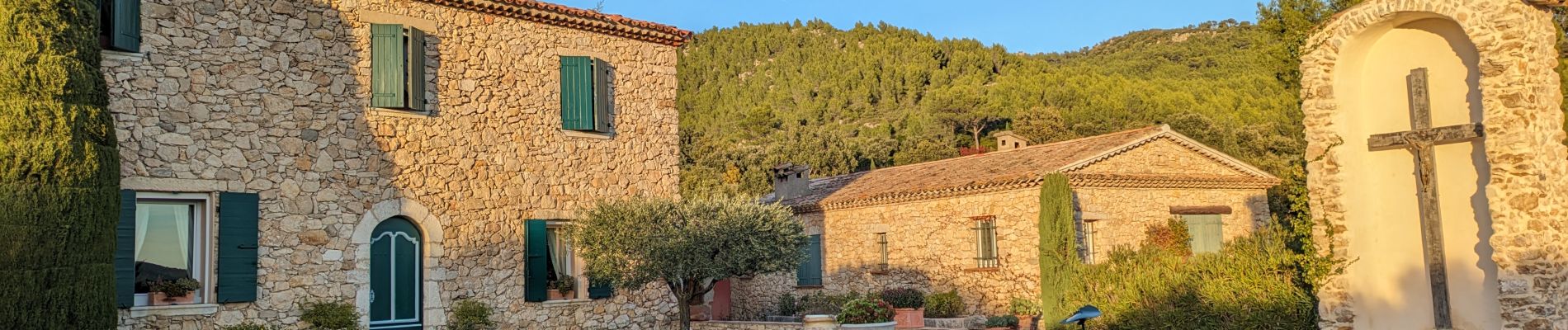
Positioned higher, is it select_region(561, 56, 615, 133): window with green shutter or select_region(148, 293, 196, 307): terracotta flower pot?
select_region(561, 56, 615, 133): window with green shutter

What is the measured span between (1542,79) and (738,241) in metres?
9.33

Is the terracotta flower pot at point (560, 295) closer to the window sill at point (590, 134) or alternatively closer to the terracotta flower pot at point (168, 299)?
the window sill at point (590, 134)

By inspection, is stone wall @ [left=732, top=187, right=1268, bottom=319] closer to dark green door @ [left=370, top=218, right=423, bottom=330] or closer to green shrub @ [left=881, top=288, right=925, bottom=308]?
green shrub @ [left=881, top=288, right=925, bottom=308]

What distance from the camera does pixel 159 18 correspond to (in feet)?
42.8

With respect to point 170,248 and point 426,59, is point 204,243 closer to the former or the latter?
point 170,248

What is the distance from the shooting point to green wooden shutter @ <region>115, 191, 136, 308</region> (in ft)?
40.6

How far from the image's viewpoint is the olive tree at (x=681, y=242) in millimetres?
15406

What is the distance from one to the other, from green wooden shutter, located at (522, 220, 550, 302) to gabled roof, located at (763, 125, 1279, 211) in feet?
27.7

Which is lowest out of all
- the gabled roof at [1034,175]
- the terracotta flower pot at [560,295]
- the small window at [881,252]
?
the terracotta flower pot at [560,295]

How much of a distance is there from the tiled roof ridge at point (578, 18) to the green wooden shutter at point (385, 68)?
0.86 meters

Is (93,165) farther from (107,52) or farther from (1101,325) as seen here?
(1101,325)

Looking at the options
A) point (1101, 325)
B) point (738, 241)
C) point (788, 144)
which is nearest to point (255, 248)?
point (738, 241)

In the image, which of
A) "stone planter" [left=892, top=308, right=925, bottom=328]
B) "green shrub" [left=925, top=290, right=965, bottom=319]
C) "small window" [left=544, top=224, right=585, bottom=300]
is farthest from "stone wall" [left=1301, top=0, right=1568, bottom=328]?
"green shrub" [left=925, top=290, right=965, bottom=319]

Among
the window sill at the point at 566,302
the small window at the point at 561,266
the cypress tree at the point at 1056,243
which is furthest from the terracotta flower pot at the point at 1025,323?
the small window at the point at 561,266
